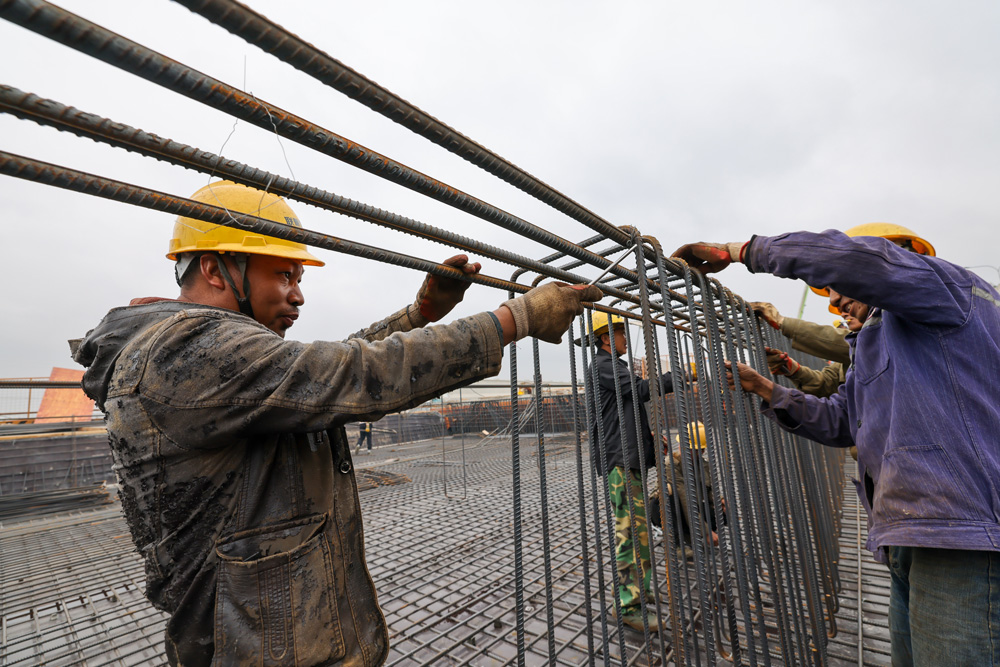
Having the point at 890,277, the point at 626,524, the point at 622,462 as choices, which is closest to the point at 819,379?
the point at 622,462

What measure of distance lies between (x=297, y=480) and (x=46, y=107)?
863 mm

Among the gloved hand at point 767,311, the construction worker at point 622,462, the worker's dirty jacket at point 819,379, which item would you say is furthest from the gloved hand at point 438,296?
the worker's dirty jacket at point 819,379

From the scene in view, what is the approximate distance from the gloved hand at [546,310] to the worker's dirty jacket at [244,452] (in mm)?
129

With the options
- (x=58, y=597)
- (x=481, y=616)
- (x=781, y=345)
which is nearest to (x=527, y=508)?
(x=481, y=616)

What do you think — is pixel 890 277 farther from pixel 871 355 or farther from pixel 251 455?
pixel 251 455

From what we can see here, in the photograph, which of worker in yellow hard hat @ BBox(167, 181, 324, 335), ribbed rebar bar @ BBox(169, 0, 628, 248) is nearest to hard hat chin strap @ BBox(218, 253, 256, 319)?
worker in yellow hard hat @ BBox(167, 181, 324, 335)

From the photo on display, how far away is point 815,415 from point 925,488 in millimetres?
958

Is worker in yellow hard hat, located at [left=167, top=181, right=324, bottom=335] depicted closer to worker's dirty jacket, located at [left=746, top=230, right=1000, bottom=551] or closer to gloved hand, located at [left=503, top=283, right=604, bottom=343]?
gloved hand, located at [left=503, top=283, right=604, bottom=343]

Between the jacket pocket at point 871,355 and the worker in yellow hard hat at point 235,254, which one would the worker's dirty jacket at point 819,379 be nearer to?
the jacket pocket at point 871,355

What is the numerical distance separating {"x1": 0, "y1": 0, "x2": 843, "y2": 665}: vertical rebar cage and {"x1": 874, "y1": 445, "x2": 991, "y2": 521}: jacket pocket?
444mm

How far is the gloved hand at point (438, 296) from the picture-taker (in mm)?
1627

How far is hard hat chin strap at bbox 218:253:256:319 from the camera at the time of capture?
52.9 inches

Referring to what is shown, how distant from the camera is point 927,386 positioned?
1.63m

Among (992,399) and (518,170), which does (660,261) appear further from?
(992,399)
